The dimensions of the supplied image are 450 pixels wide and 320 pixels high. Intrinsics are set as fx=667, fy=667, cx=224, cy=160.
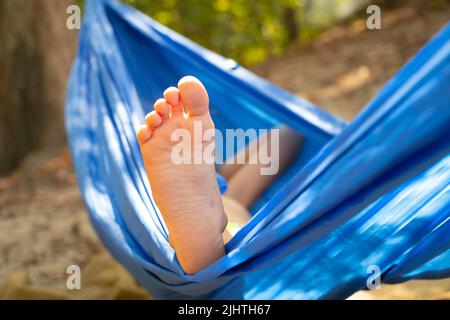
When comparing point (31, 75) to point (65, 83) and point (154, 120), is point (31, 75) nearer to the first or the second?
point (65, 83)

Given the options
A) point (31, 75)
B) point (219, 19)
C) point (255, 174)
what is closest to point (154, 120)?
point (255, 174)

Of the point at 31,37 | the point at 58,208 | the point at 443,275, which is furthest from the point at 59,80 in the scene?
the point at 443,275

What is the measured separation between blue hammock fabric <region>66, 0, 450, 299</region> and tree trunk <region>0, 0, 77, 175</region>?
109 cm

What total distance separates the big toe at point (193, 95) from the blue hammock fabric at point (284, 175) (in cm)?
23

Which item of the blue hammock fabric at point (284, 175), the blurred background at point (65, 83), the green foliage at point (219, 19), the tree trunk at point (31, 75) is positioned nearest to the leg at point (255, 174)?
the blue hammock fabric at point (284, 175)

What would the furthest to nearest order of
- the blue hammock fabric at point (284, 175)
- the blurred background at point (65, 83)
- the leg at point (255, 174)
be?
the blurred background at point (65, 83) → the leg at point (255, 174) → the blue hammock fabric at point (284, 175)

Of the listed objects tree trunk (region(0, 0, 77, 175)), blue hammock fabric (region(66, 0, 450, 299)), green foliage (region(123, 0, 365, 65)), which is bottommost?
blue hammock fabric (region(66, 0, 450, 299))

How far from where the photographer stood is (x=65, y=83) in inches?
122

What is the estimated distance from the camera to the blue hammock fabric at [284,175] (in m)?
0.92

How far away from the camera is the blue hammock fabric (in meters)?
0.92

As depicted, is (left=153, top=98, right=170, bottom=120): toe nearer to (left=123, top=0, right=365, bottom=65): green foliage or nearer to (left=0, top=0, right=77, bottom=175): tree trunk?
(left=0, top=0, right=77, bottom=175): tree trunk

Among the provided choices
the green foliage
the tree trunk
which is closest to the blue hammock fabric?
the tree trunk

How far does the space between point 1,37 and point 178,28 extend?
1779 millimetres

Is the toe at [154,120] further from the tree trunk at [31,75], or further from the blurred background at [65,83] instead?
the tree trunk at [31,75]
